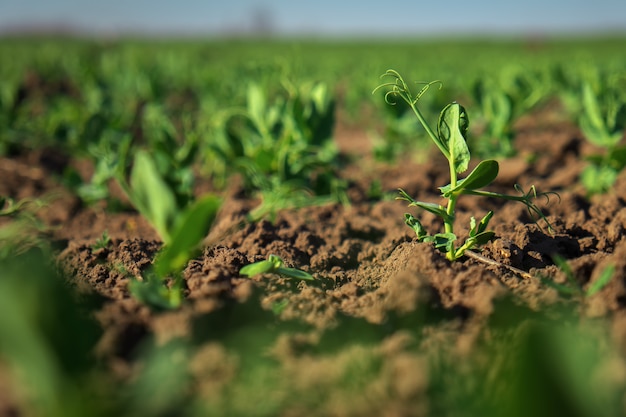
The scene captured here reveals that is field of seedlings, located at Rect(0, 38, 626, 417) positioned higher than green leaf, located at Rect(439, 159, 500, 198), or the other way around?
green leaf, located at Rect(439, 159, 500, 198)

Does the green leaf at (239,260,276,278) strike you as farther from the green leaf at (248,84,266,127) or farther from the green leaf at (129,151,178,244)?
the green leaf at (248,84,266,127)

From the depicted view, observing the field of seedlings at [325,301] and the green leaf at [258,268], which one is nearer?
the field of seedlings at [325,301]

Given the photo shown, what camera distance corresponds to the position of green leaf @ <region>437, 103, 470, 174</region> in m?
1.82

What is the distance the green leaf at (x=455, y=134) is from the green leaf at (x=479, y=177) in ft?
0.32

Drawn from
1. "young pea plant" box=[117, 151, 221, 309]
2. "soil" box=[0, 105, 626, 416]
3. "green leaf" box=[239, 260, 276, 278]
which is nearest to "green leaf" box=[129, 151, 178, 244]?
"young pea plant" box=[117, 151, 221, 309]

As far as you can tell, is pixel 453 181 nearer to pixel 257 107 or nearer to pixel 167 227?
pixel 167 227

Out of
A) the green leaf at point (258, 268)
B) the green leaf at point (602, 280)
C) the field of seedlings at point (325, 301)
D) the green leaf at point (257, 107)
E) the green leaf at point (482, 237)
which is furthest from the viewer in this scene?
the green leaf at point (257, 107)

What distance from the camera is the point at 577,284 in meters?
1.48

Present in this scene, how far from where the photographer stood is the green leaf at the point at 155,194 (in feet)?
5.57

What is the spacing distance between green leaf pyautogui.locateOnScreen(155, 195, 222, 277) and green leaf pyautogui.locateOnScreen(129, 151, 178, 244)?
0.79 feet

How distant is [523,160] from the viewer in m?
3.76

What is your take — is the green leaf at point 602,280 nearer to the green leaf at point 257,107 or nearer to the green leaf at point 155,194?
A: the green leaf at point 155,194

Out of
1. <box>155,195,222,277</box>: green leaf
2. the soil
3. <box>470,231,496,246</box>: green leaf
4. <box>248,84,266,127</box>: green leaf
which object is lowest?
the soil

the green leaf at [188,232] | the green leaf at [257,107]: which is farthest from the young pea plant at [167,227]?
the green leaf at [257,107]
